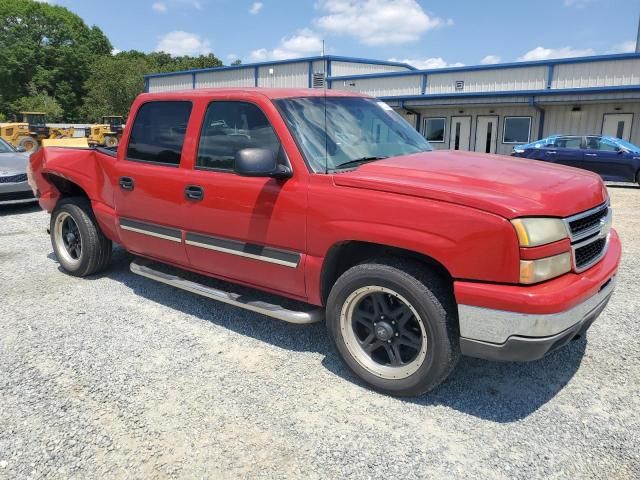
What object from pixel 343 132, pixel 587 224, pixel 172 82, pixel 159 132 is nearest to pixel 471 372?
pixel 587 224

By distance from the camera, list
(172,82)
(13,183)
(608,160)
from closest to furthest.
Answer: (13,183) < (608,160) < (172,82)

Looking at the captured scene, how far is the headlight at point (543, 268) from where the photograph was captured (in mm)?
2506

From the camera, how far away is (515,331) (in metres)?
2.55

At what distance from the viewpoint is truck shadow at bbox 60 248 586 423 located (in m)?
3.01

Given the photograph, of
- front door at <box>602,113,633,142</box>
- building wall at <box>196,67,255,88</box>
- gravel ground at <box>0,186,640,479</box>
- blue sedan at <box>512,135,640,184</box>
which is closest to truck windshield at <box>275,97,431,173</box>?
gravel ground at <box>0,186,640,479</box>

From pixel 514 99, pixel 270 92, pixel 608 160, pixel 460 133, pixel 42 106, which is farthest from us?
pixel 42 106

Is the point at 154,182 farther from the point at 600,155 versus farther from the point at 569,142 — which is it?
the point at 569,142

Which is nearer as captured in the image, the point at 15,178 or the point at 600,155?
the point at 15,178

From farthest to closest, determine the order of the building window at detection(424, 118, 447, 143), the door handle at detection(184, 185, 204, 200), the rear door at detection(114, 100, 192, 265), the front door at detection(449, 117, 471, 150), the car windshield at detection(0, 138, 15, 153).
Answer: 1. the building window at detection(424, 118, 447, 143)
2. the front door at detection(449, 117, 471, 150)
3. the car windshield at detection(0, 138, 15, 153)
4. the rear door at detection(114, 100, 192, 265)
5. the door handle at detection(184, 185, 204, 200)

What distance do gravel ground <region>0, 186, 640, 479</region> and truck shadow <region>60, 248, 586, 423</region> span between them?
0.01 metres

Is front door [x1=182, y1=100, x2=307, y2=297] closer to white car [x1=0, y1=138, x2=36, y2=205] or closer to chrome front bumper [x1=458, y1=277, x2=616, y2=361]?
chrome front bumper [x1=458, y1=277, x2=616, y2=361]

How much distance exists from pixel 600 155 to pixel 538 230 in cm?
Answer: 1448

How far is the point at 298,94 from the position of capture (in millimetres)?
3727

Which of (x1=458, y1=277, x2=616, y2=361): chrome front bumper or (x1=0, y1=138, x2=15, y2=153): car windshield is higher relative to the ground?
(x1=0, y1=138, x2=15, y2=153): car windshield
